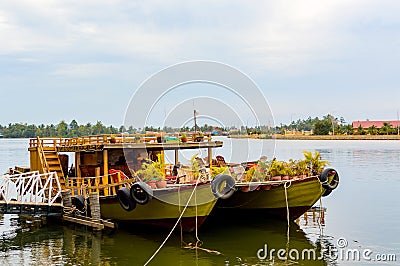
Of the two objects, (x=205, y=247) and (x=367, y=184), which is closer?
(x=205, y=247)

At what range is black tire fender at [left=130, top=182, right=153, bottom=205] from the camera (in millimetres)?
14074

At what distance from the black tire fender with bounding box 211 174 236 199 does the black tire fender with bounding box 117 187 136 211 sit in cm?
245

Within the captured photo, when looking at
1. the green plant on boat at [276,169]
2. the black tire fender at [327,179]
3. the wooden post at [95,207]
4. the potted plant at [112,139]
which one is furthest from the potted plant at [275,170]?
the wooden post at [95,207]

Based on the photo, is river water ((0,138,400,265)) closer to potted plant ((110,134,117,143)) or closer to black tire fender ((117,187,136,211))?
black tire fender ((117,187,136,211))

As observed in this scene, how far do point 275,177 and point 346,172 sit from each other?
24.5m

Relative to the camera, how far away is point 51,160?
18.8 metres

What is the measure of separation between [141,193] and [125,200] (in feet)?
2.46

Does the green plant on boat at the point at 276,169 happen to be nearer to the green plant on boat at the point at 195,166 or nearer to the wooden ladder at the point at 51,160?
the green plant on boat at the point at 195,166

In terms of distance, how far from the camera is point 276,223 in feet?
57.8

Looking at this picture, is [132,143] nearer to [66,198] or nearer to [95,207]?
[95,207]

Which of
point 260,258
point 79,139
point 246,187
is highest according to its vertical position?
point 79,139

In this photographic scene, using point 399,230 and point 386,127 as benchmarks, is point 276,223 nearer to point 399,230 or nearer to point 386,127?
point 399,230

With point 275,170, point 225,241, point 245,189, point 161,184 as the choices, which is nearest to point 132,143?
point 161,184

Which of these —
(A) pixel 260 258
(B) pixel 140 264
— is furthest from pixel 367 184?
(B) pixel 140 264
